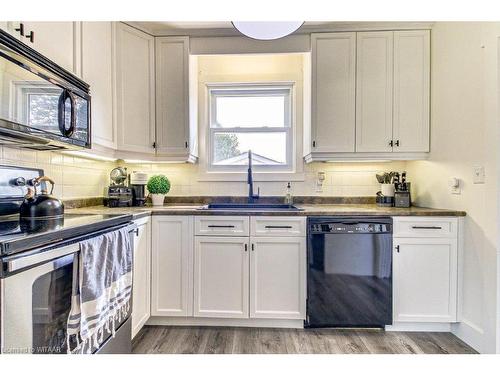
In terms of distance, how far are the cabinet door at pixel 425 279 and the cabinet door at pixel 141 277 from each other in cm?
188

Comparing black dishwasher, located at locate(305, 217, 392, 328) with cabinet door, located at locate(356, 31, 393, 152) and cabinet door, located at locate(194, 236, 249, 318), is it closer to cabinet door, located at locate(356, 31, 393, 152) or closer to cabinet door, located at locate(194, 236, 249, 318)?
cabinet door, located at locate(194, 236, 249, 318)

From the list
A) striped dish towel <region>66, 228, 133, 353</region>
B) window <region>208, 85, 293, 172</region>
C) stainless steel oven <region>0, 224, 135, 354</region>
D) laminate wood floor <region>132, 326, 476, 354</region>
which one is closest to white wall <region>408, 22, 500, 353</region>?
laminate wood floor <region>132, 326, 476, 354</region>

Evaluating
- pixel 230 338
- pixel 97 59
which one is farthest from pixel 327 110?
pixel 230 338

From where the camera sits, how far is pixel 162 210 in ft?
6.98

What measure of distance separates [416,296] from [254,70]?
2484 millimetres

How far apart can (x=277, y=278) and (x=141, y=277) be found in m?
1.01

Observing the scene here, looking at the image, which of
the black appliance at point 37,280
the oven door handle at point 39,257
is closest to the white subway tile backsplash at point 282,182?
the black appliance at point 37,280

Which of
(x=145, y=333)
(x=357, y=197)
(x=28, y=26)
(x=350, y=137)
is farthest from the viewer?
(x=357, y=197)

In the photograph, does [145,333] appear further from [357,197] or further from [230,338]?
[357,197]

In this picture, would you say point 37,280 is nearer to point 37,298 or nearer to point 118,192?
point 37,298

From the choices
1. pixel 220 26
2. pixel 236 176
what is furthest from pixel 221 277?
pixel 220 26

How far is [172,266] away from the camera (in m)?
2.12

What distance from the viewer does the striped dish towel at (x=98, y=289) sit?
114 cm

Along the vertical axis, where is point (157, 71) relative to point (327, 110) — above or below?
Answer: above
